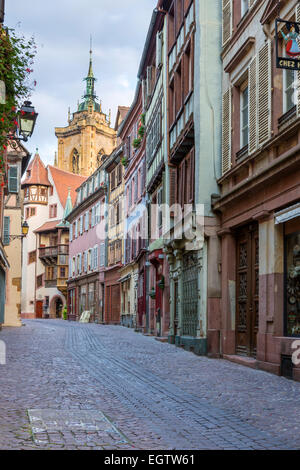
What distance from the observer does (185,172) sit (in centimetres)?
1877

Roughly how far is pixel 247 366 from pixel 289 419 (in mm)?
6114

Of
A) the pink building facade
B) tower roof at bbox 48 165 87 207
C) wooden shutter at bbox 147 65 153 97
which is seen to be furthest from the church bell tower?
wooden shutter at bbox 147 65 153 97

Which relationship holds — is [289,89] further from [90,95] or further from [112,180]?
[90,95]

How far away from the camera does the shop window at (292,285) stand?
36.6 ft

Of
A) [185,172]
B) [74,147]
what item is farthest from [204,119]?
[74,147]

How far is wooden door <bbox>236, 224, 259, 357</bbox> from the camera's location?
13414mm

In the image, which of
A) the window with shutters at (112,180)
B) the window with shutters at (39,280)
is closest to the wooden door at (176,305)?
the window with shutters at (112,180)

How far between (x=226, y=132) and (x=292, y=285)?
5.06 meters

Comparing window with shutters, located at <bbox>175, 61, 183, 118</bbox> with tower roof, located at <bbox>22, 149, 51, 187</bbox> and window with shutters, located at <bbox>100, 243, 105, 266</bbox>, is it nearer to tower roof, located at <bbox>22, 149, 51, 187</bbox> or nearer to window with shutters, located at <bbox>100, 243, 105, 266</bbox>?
window with shutters, located at <bbox>100, 243, 105, 266</bbox>

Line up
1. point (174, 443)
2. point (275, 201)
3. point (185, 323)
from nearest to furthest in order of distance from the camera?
point (174, 443) < point (275, 201) < point (185, 323)

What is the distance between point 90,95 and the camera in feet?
379

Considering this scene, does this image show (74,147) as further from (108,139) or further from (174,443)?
(174,443)

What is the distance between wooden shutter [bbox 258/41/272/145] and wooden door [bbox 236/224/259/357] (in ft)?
6.86

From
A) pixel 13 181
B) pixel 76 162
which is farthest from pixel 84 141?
pixel 13 181
